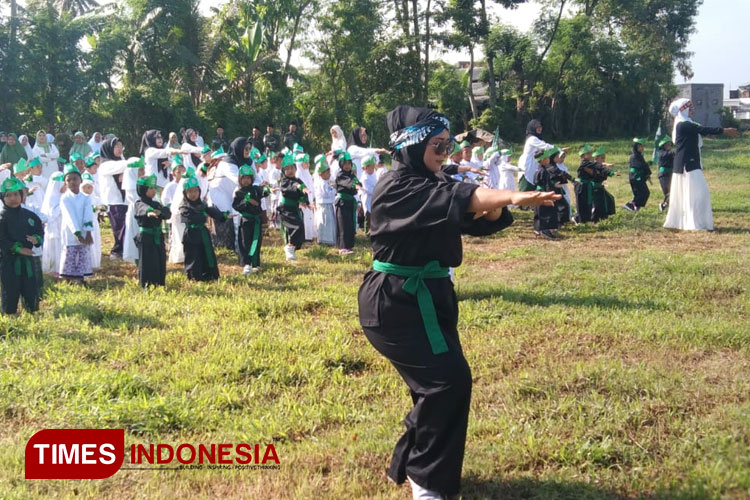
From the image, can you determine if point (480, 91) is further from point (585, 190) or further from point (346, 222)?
point (346, 222)

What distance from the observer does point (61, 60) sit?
77.2ft

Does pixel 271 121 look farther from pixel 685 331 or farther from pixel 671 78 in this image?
pixel 685 331

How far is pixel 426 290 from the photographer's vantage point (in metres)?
3.56

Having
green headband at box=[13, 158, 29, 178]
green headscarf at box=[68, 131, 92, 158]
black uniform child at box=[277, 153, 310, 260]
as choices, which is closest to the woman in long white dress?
black uniform child at box=[277, 153, 310, 260]

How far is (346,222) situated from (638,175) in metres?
6.36

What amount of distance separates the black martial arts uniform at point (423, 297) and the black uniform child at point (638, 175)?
11.2m

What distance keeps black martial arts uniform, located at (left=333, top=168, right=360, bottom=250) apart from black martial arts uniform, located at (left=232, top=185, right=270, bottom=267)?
164cm

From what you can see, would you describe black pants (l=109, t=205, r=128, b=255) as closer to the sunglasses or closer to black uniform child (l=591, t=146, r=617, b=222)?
black uniform child (l=591, t=146, r=617, b=222)

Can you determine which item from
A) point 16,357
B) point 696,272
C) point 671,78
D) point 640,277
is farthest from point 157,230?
Answer: point 671,78

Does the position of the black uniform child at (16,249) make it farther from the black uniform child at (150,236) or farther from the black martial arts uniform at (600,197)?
the black martial arts uniform at (600,197)

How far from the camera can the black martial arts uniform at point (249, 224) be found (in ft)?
31.8

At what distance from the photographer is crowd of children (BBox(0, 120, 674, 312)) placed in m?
8.59

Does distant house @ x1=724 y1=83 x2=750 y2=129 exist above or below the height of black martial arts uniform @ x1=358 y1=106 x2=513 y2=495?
above

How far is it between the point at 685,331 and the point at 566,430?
2336 mm
